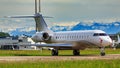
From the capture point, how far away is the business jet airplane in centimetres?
5206

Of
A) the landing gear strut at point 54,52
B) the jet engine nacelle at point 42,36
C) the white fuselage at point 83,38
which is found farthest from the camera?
the jet engine nacelle at point 42,36

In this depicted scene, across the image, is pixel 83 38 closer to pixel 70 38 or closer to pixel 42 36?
pixel 70 38

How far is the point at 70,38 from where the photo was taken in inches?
Result: 2224

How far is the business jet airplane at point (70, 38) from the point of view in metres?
52.1

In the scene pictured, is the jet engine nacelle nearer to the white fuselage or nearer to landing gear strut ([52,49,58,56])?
the white fuselage

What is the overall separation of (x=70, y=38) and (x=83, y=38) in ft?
10.1

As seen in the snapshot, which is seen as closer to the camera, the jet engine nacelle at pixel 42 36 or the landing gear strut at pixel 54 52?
the landing gear strut at pixel 54 52

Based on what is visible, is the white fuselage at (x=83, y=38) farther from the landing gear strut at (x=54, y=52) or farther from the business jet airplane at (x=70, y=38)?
the landing gear strut at (x=54, y=52)

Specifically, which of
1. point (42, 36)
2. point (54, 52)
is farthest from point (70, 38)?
point (42, 36)

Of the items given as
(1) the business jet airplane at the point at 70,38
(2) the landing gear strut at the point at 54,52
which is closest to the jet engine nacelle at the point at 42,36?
(1) the business jet airplane at the point at 70,38

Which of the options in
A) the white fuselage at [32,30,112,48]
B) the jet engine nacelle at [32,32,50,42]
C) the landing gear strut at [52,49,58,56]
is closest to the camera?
the white fuselage at [32,30,112,48]

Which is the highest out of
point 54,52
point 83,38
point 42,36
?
point 42,36

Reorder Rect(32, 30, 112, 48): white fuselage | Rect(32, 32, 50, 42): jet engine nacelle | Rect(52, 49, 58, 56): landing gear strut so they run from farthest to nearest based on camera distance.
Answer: Rect(32, 32, 50, 42): jet engine nacelle → Rect(52, 49, 58, 56): landing gear strut → Rect(32, 30, 112, 48): white fuselage

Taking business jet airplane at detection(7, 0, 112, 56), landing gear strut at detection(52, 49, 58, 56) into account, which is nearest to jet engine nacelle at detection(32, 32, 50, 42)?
business jet airplane at detection(7, 0, 112, 56)
